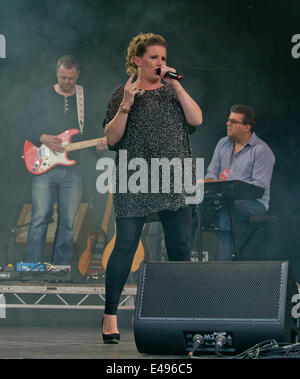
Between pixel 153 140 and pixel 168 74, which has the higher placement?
pixel 168 74

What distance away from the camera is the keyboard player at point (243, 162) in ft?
15.2

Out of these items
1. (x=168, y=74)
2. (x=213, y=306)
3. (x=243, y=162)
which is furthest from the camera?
(x=243, y=162)

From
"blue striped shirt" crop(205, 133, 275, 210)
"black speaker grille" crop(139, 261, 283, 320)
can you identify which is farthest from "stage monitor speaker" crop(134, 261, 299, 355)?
"blue striped shirt" crop(205, 133, 275, 210)

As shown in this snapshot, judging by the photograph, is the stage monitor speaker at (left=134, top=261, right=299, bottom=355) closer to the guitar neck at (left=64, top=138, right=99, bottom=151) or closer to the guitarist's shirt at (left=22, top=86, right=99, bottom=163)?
the guitar neck at (left=64, top=138, right=99, bottom=151)

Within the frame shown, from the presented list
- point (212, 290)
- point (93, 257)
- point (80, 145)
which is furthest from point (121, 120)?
point (80, 145)

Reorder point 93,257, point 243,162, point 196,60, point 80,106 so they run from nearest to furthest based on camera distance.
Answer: point 243,162 < point 93,257 < point 80,106 < point 196,60

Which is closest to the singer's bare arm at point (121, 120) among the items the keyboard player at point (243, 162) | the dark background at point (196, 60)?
the keyboard player at point (243, 162)

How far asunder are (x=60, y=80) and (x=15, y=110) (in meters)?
0.58

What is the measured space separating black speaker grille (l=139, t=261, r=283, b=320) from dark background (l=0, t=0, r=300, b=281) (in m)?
3.38

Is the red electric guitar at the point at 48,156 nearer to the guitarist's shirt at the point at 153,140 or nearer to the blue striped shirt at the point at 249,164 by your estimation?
the blue striped shirt at the point at 249,164

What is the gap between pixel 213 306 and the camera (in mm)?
1999

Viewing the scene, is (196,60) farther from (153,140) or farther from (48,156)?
(153,140)

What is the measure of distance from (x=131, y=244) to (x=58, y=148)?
304 cm

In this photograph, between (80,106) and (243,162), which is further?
(80,106)
